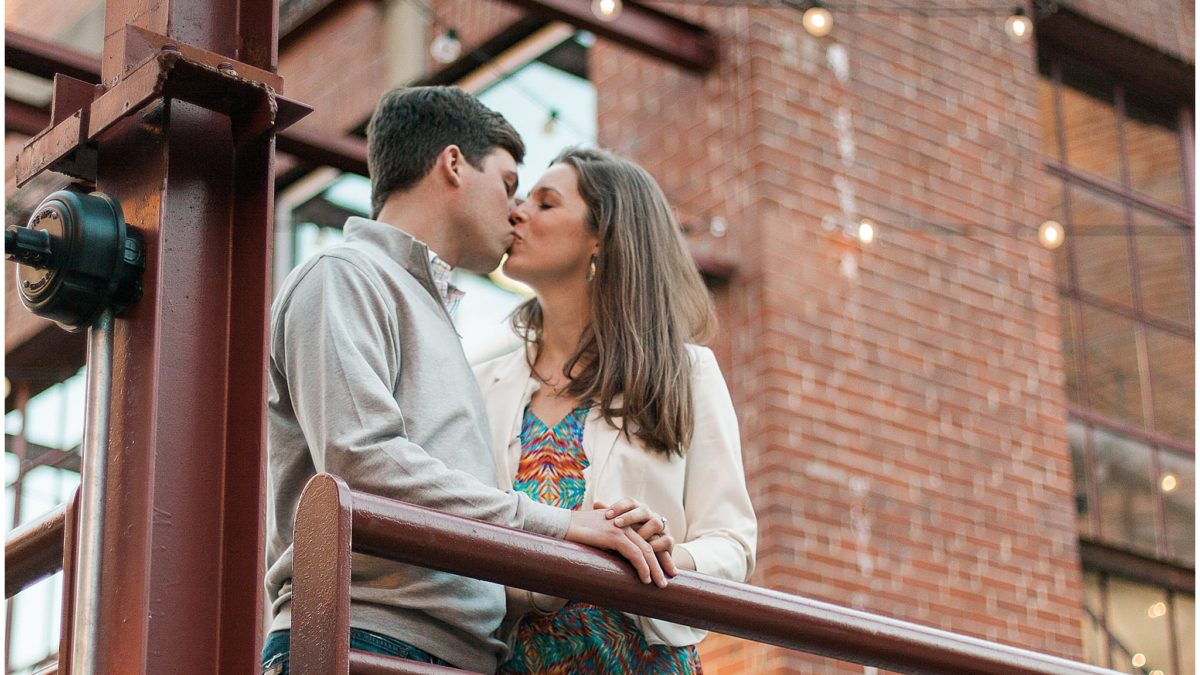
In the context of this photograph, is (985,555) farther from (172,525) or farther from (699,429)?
(172,525)

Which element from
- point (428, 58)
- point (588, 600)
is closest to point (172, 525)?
point (588, 600)

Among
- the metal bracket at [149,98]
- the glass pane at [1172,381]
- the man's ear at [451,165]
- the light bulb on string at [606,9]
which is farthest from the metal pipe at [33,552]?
the glass pane at [1172,381]

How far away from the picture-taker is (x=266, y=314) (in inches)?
96.8

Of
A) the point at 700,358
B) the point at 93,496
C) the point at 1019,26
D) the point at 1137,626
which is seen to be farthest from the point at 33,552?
the point at 1137,626

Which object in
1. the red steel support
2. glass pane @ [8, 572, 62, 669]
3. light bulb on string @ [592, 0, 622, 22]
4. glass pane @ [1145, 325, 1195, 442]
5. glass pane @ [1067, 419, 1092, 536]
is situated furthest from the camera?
glass pane @ [8, 572, 62, 669]

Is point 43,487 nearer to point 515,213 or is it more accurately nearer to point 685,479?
point 515,213

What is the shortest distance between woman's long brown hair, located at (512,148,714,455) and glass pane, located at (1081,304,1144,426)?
5.64 meters

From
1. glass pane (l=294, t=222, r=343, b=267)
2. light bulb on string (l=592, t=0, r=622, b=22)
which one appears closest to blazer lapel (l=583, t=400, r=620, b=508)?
light bulb on string (l=592, t=0, r=622, b=22)

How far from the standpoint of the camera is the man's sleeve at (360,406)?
258 cm

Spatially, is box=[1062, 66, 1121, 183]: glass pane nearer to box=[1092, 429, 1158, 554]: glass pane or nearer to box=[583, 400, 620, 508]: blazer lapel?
box=[1092, 429, 1158, 554]: glass pane

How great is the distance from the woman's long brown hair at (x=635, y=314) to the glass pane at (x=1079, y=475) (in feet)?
17.2

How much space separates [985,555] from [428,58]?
12.3 feet

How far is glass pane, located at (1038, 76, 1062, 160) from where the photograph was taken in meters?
8.99

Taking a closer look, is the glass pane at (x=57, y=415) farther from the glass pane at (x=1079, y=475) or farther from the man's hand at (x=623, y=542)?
the man's hand at (x=623, y=542)
